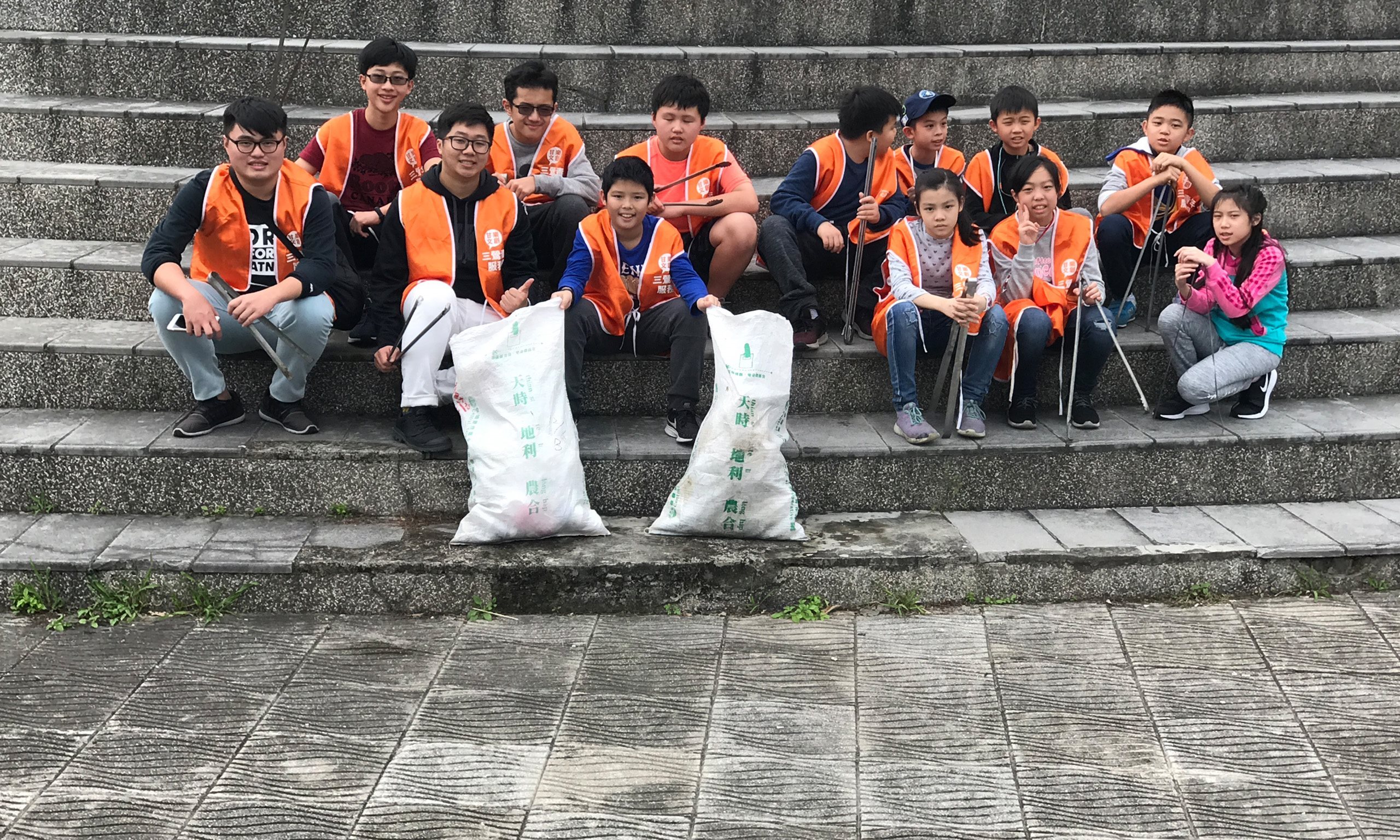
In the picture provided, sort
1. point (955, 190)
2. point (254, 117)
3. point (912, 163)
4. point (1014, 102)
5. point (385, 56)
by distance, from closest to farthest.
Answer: point (254, 117) < point (955, 190) < point (385, 56) < point (1014, 102) < point (912, 163)

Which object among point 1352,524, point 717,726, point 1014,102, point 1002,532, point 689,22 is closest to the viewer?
point 717,726

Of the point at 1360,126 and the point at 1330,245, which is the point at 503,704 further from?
the point at 1360,126

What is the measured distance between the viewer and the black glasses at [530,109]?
17.6 feet

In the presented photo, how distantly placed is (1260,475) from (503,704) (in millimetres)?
3326

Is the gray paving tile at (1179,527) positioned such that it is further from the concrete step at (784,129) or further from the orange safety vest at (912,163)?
the concrete step at (784,129)

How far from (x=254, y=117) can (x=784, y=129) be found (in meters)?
2.81

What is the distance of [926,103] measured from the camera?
555cm

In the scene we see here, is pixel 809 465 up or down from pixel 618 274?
down

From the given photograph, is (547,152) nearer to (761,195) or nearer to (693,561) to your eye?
(761,195)

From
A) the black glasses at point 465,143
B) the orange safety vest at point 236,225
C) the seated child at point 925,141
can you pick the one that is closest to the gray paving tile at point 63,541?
the orange safety vest at point 236,225

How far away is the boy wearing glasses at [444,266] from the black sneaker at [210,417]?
2.05 feet

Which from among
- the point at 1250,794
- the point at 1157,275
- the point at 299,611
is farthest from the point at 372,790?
the point at 1157,275

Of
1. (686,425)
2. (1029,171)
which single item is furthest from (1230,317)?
(686,425)

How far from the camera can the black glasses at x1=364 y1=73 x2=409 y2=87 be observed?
5.25 m
